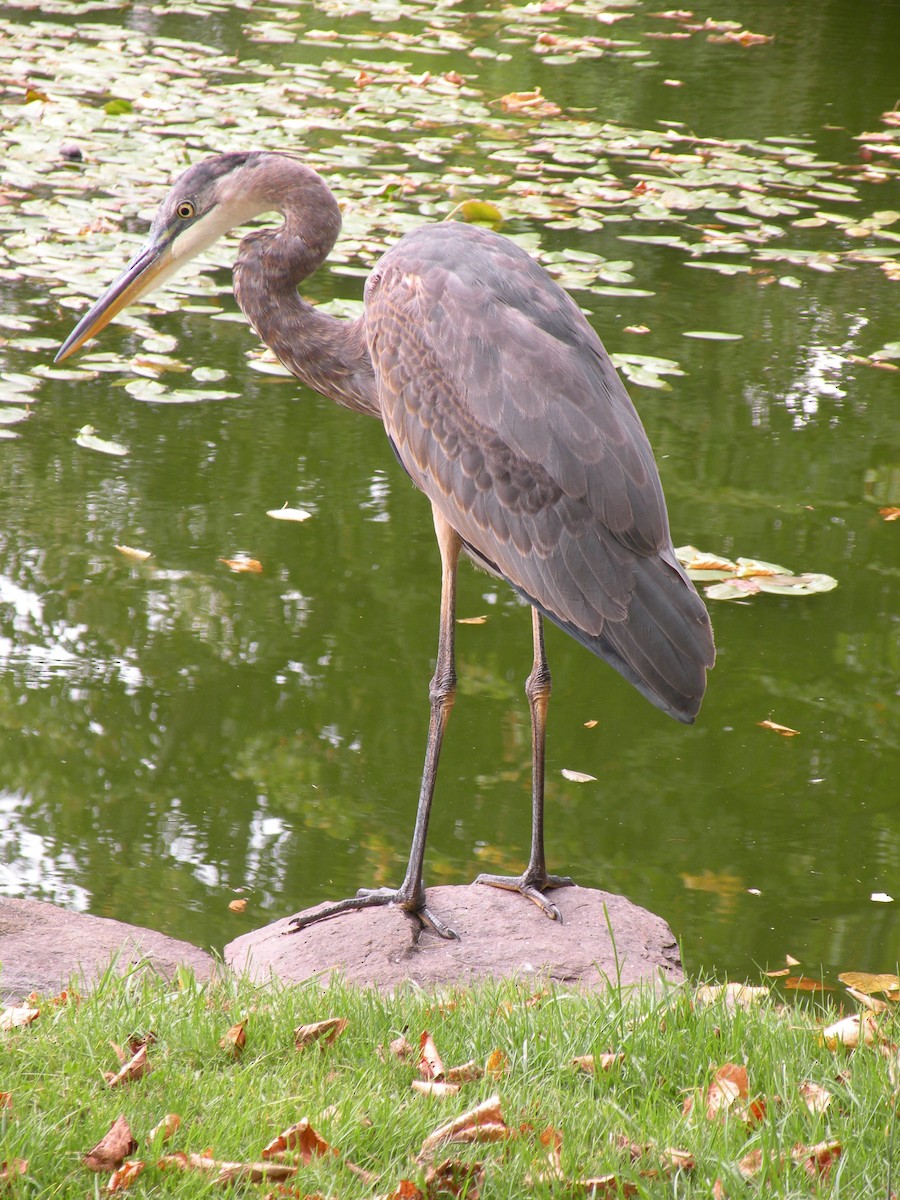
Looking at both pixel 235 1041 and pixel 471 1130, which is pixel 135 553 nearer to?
pixel 235 1041

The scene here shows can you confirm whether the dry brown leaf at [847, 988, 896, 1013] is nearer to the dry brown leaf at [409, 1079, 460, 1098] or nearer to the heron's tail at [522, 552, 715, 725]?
the heron's tail at [522, 552, 715, 725]

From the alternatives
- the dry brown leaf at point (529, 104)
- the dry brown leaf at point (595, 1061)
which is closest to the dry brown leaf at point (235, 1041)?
the dry brown leaf at point (595, 1061)

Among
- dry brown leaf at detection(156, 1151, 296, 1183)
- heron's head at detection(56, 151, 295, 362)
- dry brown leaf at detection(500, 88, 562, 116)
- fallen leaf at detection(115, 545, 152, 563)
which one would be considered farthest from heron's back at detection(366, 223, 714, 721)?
dry brown leaf at detection(500, 88, 562, 116)

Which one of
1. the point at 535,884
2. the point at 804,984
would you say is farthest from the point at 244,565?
the point at 804,984

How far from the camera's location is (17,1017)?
9.53 feet

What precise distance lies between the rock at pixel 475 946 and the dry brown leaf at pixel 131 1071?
27.5 inches

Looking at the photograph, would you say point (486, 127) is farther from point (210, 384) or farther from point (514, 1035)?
point (514, 1035)

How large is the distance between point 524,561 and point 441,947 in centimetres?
102

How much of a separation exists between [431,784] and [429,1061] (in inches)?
42.0

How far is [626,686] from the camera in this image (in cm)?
512

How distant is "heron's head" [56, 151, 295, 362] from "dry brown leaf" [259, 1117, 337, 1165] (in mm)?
2861

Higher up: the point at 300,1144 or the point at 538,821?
the point at 300,1144

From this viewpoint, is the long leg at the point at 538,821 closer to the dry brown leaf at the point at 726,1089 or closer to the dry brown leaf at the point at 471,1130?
the dry brown leaf at the point at 726,1089

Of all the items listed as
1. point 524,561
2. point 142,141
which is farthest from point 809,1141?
point 142,141
